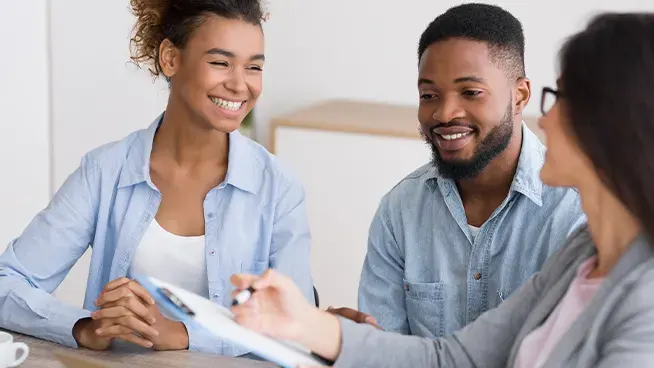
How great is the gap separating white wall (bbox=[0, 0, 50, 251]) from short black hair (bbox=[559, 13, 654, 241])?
9.19ft

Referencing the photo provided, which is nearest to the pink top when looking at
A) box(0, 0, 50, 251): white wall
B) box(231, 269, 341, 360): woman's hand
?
box(231, 269, 341, 360): woman's hand

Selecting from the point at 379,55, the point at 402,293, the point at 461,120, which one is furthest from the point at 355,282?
the point at 461,120

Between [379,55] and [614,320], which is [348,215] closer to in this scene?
[379,55]

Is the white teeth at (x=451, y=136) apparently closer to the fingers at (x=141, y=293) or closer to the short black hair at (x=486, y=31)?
the short black hair at (x=486, y=31)

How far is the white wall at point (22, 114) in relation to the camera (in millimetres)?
3668

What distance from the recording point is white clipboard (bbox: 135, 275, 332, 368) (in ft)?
4.20

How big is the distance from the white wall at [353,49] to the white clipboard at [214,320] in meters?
2.51

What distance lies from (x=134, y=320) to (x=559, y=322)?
77cm

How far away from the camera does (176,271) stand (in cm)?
211

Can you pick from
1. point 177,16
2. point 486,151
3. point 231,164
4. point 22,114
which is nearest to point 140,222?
point 231,164

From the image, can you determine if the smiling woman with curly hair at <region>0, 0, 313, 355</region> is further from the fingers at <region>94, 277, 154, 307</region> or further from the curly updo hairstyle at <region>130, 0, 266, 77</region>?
the fingers at <region>94, 277, 154, 307</region>

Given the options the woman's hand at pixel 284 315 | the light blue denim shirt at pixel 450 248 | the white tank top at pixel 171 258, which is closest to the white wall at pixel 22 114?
the white tank top at pixel 171 258

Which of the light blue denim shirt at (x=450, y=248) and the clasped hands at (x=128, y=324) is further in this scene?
the light blue denim shirt at (x=450, y=248)

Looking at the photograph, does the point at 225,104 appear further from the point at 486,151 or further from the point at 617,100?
the point at 617,100
